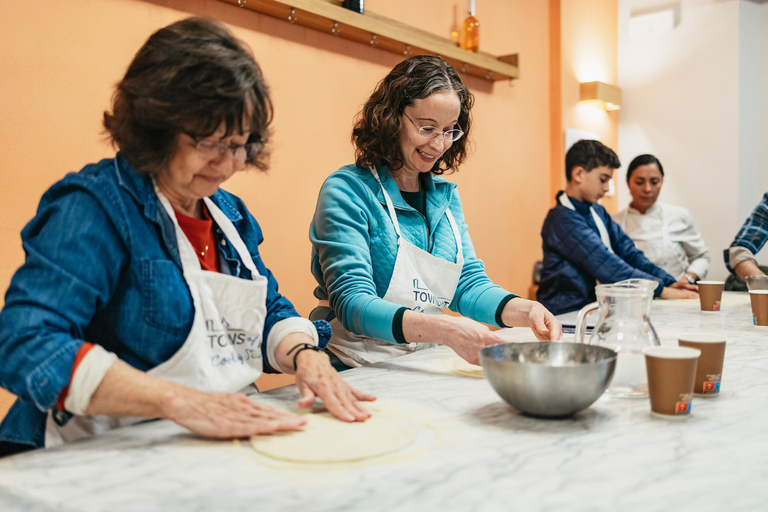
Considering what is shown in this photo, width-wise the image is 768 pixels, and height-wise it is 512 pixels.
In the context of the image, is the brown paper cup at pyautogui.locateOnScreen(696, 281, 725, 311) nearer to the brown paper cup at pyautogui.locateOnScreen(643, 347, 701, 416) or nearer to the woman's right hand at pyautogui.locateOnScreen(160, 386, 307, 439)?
the brown paper cup at pyautogui.locateOnScreen(643, 347, 701, 416)

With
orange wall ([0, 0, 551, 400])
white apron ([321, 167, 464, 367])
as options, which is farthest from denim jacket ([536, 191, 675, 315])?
white apron ([321, 167, 464, 367])

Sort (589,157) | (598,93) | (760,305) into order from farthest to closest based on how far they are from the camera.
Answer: (598,93) < (589,157) < (760,305)

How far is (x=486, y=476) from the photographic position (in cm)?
79

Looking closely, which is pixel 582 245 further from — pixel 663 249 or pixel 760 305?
pixel 760 305

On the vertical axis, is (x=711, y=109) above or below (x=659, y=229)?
above

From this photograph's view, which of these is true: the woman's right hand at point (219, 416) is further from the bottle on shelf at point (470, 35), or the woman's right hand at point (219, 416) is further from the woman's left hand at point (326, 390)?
the bottle on shelf at point (470, 35)

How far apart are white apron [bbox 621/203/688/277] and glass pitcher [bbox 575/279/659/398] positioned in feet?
10.7

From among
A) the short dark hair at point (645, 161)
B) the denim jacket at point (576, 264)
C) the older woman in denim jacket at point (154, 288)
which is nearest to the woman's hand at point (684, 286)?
the denim jacket at point (576, 264)

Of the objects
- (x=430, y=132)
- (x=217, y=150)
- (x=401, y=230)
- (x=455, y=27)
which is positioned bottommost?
(x=401, y=230)

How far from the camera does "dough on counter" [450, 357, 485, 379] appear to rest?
137 centimetres

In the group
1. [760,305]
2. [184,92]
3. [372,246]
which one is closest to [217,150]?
[184,92]

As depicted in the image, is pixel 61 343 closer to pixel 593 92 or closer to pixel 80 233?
pixel 80 233

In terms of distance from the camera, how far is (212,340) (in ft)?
3.92

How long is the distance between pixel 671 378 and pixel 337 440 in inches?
20.6
